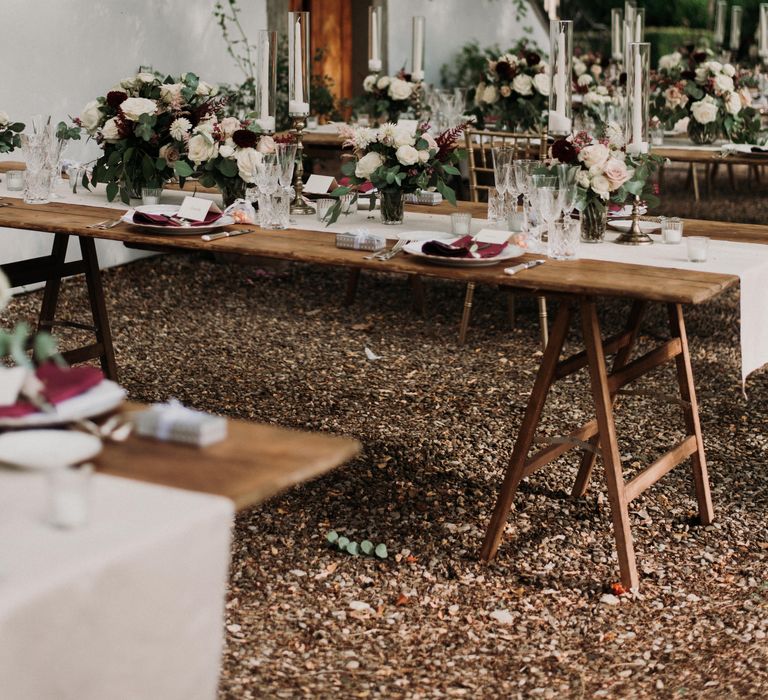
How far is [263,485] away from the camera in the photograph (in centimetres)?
154

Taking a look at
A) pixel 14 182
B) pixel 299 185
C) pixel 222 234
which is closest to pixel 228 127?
pixel 299 185

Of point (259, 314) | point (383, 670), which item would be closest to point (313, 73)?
point (259, 314)

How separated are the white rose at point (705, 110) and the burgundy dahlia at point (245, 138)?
2902 mm

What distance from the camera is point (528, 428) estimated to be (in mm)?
2906

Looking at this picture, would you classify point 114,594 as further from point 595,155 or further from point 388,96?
point 388,96

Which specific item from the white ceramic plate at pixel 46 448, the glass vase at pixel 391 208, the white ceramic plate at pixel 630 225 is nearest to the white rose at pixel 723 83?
the white ceramic plate at pixel 630 225

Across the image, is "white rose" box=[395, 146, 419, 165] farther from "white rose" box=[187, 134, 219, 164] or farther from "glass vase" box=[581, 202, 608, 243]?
"white rose" box=[187, 134, 219, 164]

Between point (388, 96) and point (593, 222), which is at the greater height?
point (388, 96)

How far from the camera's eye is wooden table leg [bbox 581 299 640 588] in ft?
9.13

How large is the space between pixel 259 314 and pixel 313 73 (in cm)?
342

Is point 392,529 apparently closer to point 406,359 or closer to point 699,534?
point 699,534

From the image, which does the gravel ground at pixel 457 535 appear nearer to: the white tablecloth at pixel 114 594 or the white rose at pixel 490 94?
the white tablecloth at pixel 114 594

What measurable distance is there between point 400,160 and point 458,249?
0.54m

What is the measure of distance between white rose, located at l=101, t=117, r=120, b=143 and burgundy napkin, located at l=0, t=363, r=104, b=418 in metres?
2.12
